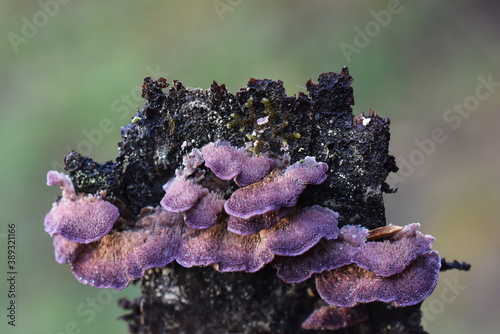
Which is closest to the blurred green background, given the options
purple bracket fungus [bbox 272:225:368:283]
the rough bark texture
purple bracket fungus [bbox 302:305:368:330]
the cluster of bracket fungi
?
the rough bark texture

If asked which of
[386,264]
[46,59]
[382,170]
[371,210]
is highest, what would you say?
[46,59]

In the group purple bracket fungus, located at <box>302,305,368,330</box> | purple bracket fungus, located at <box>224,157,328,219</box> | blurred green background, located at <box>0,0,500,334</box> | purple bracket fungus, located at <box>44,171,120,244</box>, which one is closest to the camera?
purple bracket fungus, located at <box>224,157,328,219</box>

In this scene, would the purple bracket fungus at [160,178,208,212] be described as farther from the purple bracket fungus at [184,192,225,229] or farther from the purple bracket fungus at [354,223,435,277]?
the purple bracket fungus at [354,223,435,277]

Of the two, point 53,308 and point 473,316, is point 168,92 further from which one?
point 473,316

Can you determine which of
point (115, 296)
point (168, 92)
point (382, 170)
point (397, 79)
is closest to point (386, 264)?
point (382, 170)

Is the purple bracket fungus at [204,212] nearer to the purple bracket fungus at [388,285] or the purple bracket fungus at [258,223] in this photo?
the purple bracket fungus at [258,223]

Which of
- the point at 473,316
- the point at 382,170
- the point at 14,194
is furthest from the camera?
the point at 14,194
